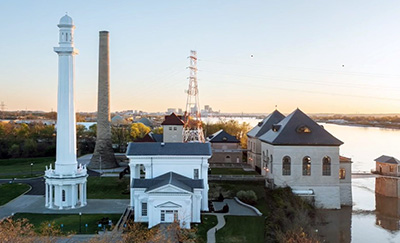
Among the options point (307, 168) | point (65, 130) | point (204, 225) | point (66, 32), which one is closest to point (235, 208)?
point (204, 225)

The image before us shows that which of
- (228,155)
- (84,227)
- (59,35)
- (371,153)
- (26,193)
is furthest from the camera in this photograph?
(371,153)

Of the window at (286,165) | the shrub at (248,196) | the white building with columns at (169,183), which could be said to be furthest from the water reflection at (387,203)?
the white building with columns at (169,183)

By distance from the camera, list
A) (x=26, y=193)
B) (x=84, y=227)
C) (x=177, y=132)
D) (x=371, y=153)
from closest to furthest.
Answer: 1. (x=84, y=227)
2. (x=26, y=193)
3. (x=177, y=132)
4. (x=371, y=153)

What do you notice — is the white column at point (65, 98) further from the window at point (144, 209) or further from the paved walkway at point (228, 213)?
the paved walkway at point (228, 213)

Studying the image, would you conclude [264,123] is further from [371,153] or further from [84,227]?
[371,153]

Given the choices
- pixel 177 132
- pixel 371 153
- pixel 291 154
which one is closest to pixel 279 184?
pixel 291 154

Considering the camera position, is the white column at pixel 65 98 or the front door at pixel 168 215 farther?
the white column at pixel 65 98

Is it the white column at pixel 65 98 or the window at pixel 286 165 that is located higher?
the white column at pixel 65 98
